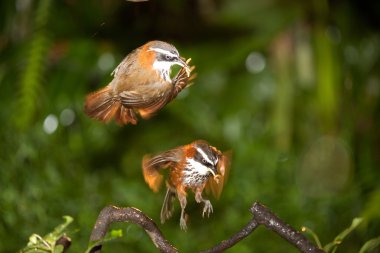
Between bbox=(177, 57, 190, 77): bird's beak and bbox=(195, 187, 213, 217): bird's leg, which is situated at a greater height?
bbox=(177, 57, 190, 77): bird's beak

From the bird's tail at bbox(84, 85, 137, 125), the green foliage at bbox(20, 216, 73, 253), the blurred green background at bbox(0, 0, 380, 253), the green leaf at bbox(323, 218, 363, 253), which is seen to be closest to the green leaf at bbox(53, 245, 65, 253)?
the green foliage at bbox(20, 216, 73, 253)

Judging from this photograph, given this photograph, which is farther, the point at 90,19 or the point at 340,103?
the point at 340,103

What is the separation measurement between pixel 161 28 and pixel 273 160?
1.61 ft

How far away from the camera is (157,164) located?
511mm

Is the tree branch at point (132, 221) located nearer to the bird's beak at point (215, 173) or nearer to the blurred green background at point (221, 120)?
the bird's beak at point (215, 173)

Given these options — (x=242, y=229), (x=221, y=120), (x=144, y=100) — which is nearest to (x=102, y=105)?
(x=144, y=100)

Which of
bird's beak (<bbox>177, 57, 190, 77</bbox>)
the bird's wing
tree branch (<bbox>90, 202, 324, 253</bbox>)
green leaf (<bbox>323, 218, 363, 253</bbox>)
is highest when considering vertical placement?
bird's beak (<bbox>177, 57, 190, 77</bbox>)

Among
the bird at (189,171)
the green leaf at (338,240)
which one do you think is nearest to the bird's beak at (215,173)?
the bird at (189,171)

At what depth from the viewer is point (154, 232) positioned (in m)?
0.49

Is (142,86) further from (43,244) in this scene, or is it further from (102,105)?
(43,244)

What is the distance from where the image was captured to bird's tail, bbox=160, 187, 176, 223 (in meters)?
0.51

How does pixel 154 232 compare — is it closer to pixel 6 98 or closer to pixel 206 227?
pixel 206 227

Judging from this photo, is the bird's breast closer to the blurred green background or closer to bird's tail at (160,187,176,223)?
bird's tail at (160,187,176,223)

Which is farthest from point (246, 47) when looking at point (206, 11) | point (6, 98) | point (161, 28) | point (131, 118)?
point (131, 118)
